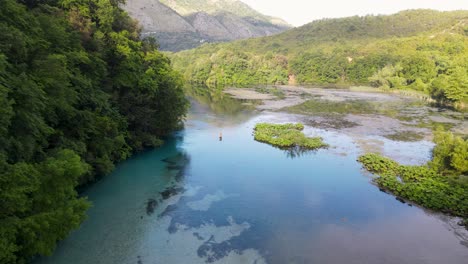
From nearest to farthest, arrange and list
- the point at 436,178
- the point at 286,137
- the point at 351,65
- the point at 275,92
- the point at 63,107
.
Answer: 1. the point at 63,107
2. the point at 436,178
3. the point at 286,137
4. the point at 275,92
5. the point at 351,65

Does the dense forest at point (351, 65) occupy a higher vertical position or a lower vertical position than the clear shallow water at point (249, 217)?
higher

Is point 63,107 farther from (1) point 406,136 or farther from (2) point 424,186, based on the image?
(1) point 406,136

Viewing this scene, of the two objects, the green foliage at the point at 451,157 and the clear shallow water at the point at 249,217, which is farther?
the green foliage at the point at 451,157

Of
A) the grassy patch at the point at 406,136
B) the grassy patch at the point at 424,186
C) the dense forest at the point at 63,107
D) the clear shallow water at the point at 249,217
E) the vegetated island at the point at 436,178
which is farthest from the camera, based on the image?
the grassy patch at the point at 406,136

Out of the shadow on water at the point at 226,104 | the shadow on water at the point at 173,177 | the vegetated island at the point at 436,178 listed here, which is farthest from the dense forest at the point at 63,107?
the shadow on water at the point at 226,104

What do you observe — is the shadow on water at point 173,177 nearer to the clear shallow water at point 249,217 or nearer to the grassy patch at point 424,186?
the clear shallow water at point 249,217

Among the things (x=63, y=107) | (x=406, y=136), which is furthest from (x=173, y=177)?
(x=406, y=136)
